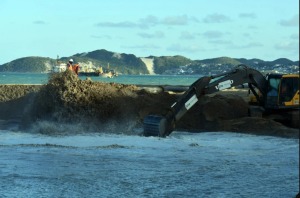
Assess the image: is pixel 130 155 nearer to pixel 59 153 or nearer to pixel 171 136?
pixel 59 153

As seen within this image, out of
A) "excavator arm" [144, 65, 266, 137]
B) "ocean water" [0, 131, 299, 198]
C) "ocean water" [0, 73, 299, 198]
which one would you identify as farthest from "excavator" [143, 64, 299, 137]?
"ocean water" [0, 131, 299, 198]

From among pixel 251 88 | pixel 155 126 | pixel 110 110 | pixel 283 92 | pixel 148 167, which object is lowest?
pixel 148 167

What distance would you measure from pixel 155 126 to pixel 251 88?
18.7 ft

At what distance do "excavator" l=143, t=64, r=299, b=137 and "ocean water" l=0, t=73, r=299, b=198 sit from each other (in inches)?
35.2

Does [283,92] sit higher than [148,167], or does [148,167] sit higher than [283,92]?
[283,92]

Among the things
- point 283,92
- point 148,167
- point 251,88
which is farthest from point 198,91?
point 148,167

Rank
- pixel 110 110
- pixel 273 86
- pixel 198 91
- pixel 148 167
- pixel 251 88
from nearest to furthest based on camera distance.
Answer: pixel 148 167 → pixel 198 91 → pixel 273 86 → pixel 251 88 → pixel 110 110

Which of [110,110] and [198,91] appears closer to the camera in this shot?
[198,91]

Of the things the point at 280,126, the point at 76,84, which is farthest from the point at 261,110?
the point at 76,84

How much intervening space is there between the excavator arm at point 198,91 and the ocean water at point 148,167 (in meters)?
0.50

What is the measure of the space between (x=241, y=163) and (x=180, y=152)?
7.92ft

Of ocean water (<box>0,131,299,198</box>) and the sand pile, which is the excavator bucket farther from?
the sand pile

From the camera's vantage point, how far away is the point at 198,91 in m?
20.6

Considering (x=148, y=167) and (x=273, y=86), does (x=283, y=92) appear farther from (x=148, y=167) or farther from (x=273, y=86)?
(x=148, y=167)
